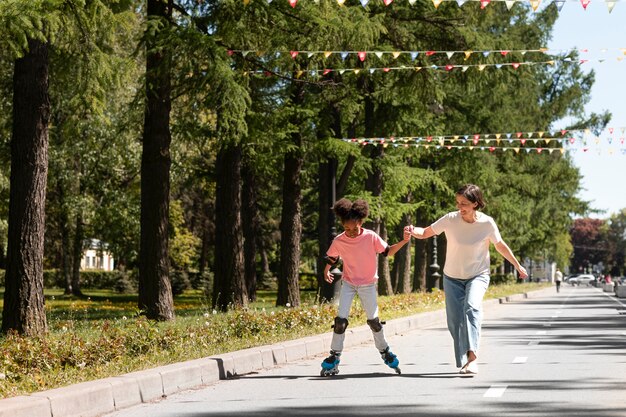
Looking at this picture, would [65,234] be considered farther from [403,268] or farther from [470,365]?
[470,365]

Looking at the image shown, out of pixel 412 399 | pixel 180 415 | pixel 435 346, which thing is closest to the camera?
pixel 180 415

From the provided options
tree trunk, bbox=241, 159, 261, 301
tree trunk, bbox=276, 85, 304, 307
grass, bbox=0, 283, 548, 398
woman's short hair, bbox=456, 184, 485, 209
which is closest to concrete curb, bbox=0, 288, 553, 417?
grass, bbox=0, 283, 548, 398

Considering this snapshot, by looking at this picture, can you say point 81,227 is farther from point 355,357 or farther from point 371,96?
point 355,357

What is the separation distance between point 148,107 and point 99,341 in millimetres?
9312

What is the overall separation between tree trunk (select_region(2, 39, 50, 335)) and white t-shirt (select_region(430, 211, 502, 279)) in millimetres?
6911

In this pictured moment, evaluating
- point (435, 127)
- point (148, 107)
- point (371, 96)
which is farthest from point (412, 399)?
point (435, 127)

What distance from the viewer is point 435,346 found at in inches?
696

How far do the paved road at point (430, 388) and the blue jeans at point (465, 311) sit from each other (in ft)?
1.20

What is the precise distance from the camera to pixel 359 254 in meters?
12.0

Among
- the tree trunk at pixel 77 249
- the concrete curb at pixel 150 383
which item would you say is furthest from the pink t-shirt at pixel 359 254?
the tree trunk at pixel 77 249

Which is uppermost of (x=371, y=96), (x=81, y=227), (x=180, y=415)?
(x=371, y=96)

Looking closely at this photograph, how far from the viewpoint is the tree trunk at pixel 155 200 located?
69.5 ft

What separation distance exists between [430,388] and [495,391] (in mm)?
655

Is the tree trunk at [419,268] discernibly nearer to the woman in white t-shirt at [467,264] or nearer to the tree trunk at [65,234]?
the tree trunk at [65,234]
